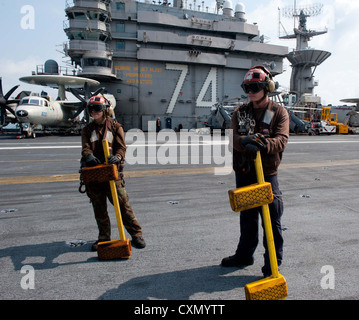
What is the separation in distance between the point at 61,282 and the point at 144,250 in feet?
3.29

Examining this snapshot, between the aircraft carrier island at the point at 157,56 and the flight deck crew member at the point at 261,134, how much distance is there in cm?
3098

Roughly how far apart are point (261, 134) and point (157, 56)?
3416 centimetres

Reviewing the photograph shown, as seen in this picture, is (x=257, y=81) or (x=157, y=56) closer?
(x=257, y=81)

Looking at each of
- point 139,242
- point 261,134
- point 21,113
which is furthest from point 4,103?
point 261,134

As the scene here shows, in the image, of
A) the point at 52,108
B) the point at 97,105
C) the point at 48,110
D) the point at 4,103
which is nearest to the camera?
the point at 97,105

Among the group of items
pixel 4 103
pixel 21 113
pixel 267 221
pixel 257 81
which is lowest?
pixel 267 221

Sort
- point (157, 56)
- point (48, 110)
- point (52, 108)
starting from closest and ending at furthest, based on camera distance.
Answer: point (48, 110)
point (52, 108)
point (157, 56)

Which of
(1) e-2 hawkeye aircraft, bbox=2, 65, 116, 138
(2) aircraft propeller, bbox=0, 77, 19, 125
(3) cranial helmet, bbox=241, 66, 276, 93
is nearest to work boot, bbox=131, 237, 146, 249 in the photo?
(3) cranial helmet, bbox=241, 66, 276, 93

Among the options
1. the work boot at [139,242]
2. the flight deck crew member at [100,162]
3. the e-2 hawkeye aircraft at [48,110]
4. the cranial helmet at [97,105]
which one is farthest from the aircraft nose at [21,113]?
the work boot at [139,242]

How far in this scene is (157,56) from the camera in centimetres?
3397

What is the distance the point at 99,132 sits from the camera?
344cm

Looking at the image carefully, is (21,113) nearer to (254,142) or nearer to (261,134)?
(261,134)

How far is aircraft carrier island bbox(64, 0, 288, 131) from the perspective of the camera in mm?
31219
